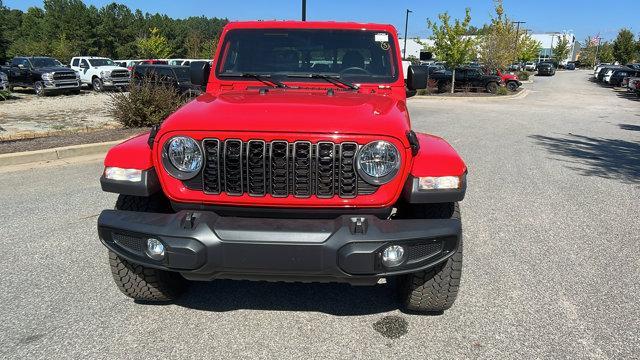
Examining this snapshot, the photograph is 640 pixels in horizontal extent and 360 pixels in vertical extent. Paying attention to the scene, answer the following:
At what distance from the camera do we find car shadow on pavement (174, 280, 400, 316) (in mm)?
3271

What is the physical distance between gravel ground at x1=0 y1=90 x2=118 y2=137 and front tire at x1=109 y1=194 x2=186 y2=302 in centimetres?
839

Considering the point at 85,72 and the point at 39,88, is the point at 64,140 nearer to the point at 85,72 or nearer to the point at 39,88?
the point at 39,88

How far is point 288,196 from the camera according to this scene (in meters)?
2.61

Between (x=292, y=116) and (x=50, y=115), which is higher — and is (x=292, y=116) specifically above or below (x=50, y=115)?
above

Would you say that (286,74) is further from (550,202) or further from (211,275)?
(550,202)

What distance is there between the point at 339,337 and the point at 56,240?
2.90 metres

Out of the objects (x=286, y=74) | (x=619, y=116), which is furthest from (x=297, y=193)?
(x=619, y=116)

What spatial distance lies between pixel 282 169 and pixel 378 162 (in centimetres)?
51

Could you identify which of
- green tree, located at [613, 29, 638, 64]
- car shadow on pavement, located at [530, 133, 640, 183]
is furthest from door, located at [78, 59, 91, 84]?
green tree, located at [613, 29, 638, 64]

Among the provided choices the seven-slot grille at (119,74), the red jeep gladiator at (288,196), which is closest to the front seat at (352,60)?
the red jeep gladiator at (288,196)

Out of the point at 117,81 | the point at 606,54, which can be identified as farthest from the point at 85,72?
the point at 606,54

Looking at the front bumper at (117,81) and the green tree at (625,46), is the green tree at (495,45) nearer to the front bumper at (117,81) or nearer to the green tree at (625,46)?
the front bumper at (117,81)

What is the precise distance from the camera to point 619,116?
55.6 ft

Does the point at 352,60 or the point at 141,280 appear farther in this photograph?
the point at 352,60
